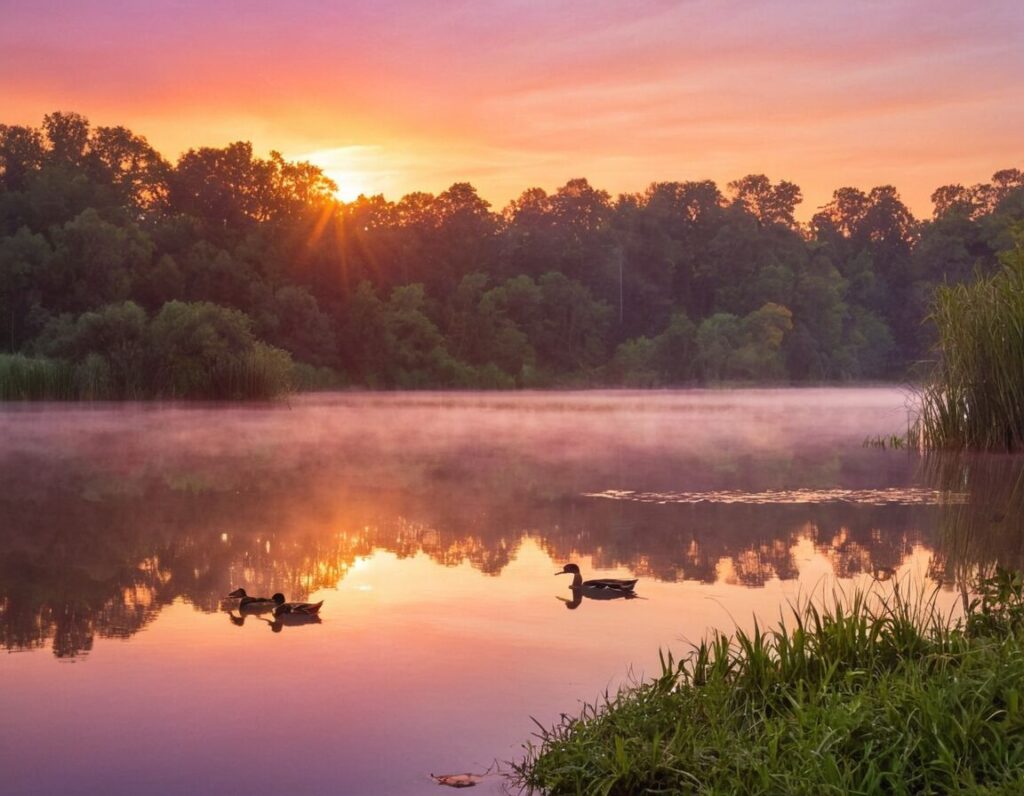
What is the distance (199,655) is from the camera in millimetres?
6234

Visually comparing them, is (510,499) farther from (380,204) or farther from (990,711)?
(380,204)

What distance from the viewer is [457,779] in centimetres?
443

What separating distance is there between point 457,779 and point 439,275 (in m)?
66.4

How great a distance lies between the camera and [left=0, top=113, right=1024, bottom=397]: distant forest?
1970 inches

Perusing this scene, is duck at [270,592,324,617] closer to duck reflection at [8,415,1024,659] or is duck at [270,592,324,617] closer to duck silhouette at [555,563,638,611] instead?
duck reflection at [8,415,1024,659]

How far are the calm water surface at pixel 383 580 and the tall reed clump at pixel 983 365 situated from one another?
62 centimetres

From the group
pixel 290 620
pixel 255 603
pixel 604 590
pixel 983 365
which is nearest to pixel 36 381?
pixel 983 365

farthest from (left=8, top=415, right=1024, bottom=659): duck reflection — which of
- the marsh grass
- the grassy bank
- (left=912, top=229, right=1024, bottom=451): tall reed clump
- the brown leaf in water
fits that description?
the marsh grass

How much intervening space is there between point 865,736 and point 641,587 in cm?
390

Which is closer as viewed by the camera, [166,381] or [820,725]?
[820,725]

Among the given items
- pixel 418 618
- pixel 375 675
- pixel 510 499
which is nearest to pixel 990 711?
pixel 375 675

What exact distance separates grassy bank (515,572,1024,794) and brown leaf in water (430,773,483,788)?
166 mm

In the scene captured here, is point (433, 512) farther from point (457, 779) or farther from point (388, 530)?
point (457, 779)

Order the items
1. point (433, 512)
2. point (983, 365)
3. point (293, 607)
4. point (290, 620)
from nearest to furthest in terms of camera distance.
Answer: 1. point (290, 620)
2. point (293, 607)
3. point (433, 512)
4. point (983, 365)
